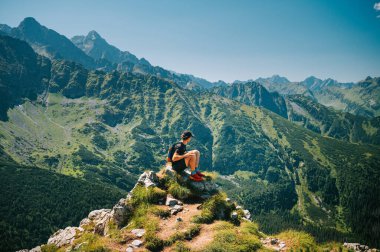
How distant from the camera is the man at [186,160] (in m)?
21.4

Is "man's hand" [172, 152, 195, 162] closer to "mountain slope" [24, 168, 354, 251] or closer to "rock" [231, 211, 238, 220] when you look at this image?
"mountain slope" [24, 168, 354, 251]

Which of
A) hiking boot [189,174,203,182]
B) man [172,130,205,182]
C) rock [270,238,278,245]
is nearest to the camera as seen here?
rock [270,238,278,245]

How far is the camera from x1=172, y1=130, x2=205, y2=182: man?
2139 centimetres

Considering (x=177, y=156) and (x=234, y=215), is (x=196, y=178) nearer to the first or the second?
(x=177, y=156)

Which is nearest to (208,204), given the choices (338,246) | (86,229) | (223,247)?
(223,247)

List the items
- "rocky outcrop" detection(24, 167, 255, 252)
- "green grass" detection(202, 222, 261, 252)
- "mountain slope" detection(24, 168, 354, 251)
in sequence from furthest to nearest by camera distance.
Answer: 1. "rocky outcrop" detection(24, 167, 255, 252)
2. "mountain slope" detection(24, 168, 354, 251)
3. "green grass" detection(202, 222, 261, 252)

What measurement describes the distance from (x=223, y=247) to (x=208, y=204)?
433cm

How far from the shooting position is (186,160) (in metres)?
22.0

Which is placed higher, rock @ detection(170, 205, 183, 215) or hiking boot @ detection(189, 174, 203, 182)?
hiking boot @ detection(189, 174, 203, 182)

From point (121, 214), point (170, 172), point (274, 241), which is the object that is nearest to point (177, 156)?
point (170, 172)

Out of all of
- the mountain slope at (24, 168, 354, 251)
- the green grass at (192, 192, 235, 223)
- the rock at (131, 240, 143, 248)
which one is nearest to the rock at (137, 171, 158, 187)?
the mountain slope at (24, 168, 354, 251)

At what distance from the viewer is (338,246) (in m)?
16.7

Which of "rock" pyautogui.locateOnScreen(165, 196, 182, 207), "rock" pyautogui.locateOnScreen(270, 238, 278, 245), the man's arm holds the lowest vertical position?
"rock" pyautogui.locateOnScreen(270, 238, 278, 245)

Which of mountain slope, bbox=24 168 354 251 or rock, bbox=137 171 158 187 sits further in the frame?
rock, bbox=137 171 158 187
